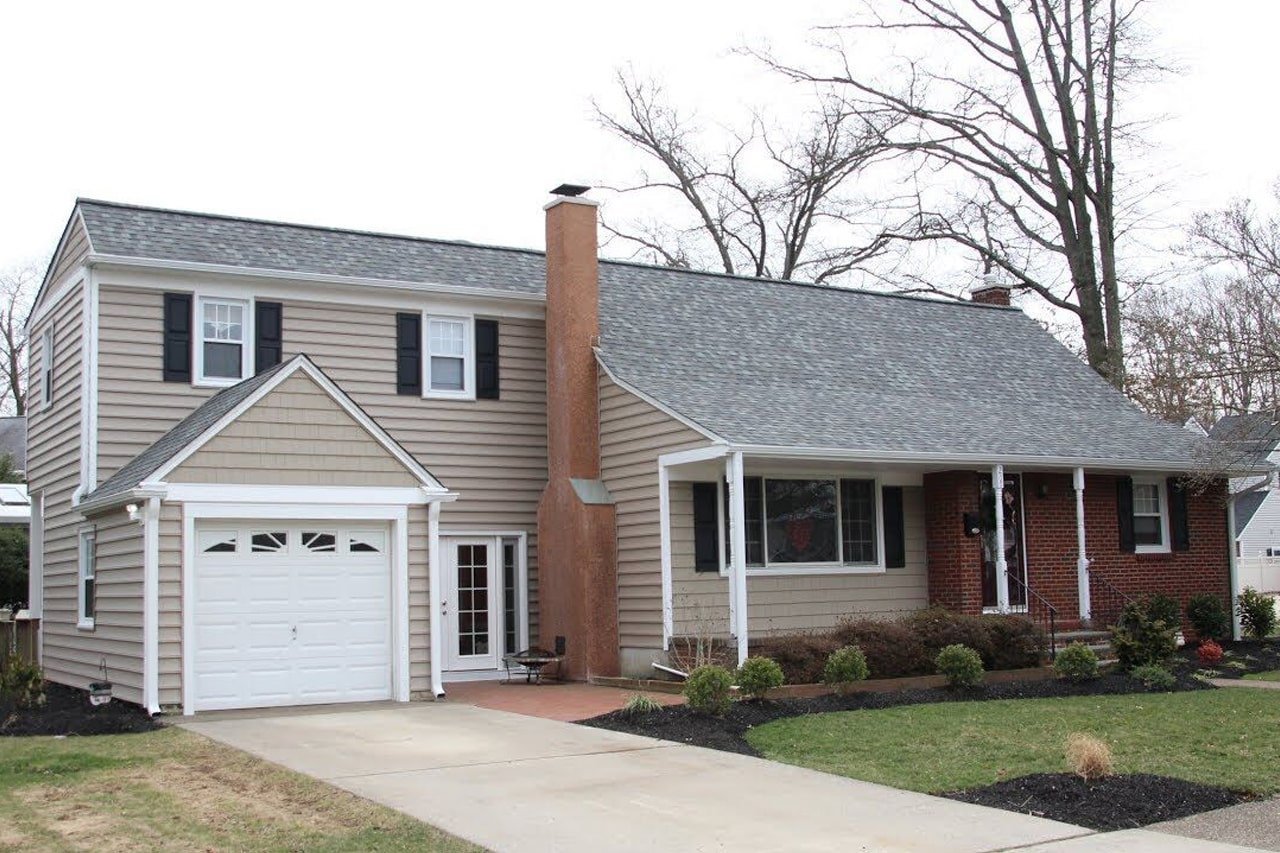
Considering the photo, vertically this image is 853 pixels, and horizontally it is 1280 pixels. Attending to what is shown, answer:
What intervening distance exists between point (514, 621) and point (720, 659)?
4090 millimetres

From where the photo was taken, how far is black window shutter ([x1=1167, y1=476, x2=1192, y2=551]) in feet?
73.5

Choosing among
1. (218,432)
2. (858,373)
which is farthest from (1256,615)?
(218,432)

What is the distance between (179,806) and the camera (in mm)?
9711

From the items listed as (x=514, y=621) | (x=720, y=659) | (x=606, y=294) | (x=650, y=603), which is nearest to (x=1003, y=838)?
(x=720, y=659)

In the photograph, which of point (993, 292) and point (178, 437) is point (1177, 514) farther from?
point (178, 437)

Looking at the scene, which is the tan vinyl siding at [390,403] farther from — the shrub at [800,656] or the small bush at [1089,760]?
the small bush at [1089,760]

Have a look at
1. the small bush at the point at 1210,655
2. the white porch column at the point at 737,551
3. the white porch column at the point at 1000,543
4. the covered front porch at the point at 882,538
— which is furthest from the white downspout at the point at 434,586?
the small bush at the point at 1210,655

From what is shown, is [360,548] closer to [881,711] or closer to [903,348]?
[881,711]

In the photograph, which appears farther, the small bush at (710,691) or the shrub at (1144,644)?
the shrub at (1144,644)

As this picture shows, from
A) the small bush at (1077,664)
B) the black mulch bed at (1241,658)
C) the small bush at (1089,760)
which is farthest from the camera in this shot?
the black mulch bed at (1241,658)

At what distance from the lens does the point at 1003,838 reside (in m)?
8.55

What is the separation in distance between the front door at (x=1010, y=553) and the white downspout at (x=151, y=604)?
11817 millimetres

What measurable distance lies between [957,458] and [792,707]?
539cm

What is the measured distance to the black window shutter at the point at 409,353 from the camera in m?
19.7
